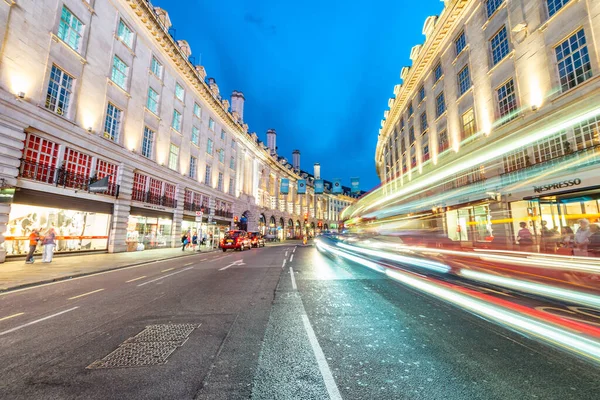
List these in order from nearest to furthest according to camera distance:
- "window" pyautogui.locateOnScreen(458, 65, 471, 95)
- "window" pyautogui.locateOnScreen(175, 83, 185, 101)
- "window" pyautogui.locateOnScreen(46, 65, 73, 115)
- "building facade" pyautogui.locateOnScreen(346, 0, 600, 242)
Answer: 1. "building facade" pyautogui.locateOnScreen(346, 0, 600, 242)
2. "window" pyautogui.locateOnScreen(46, 65, 73, 115)
3. "window" pyautogui.locateOnScreen(458, 65, 471, 95)
4. "window" pyautogui.locateOnScreen(175, 83, 185, 101)

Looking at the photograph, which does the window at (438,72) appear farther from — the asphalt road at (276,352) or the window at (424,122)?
the asphalt road at (276,352)

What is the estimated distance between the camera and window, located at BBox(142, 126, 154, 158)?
24.0 metres

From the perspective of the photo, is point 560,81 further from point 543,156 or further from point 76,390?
point 76,390

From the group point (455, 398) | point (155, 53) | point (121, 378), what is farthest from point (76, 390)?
point (155, 53)

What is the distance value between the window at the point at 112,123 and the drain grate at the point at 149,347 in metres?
20.0

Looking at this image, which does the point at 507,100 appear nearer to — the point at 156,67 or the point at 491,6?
the point at 491,6

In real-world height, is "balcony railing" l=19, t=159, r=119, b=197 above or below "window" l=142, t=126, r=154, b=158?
below

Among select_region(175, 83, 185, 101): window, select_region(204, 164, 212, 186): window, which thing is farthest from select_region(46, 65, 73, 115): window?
select_region(204, 164, 212, 186): window

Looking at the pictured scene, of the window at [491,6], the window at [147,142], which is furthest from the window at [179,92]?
the window at [491,6]

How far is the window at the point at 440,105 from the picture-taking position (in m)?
25.0

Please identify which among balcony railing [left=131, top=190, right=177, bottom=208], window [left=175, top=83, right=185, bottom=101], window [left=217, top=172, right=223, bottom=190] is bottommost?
balcony railing [left=131, top=190, right=177, bottom=208]

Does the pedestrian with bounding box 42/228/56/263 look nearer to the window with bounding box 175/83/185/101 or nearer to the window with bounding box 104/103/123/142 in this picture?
the window with bounding box 104/103/123/142

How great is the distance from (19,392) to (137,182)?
75.3ft

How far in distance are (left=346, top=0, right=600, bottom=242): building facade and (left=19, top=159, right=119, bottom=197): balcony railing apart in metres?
25.7
